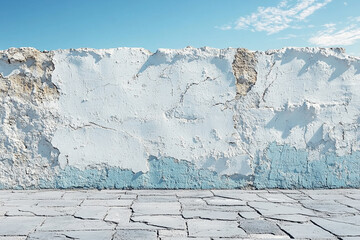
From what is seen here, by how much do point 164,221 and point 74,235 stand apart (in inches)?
29.5

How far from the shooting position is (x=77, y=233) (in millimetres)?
3006

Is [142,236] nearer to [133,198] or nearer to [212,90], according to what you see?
[133,198]

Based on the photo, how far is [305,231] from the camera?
3066 mm

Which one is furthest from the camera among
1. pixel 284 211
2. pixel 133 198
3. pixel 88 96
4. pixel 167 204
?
pixel 88 96

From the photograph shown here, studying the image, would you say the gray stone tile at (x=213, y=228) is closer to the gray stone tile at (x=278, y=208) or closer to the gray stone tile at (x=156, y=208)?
the gray stone tile at (x=156, y=208)

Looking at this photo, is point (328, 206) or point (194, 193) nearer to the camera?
point (328, 206)

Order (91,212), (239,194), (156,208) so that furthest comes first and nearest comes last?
(239,194), (156,208), (91,212)

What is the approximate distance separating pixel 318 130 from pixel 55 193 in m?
3.25

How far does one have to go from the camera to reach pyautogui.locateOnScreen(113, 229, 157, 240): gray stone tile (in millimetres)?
2899

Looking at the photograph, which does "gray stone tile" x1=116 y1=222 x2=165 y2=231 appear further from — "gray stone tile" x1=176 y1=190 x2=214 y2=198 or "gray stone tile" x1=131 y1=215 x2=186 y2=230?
"gray stone tile" x1=176 y1=190 x2=214 y2=198

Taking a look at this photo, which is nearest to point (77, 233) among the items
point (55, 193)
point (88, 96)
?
point (55, 193)

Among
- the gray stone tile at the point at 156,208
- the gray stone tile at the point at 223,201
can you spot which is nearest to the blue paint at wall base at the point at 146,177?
the gray stone tile at the point at 223,201

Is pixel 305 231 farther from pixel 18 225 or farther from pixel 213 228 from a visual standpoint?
pixel 18 225

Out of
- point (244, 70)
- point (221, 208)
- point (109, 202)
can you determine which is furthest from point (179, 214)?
point (244, 70)
